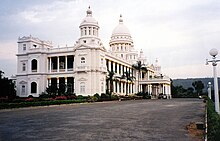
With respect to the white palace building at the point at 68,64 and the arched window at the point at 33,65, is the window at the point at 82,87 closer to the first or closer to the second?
the white palace building at the point at 68,64

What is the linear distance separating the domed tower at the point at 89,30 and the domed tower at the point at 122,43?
22.5 meters

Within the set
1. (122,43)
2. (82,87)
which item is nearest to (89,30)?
(82,87)

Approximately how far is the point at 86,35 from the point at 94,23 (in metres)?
3.24

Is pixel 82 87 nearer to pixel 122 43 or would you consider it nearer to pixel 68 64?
pixel 68 64

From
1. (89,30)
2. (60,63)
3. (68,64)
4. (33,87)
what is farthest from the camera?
(60,63)

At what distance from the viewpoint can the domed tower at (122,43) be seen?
8056 centimetres

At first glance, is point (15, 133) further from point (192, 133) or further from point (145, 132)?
point (192, 133)

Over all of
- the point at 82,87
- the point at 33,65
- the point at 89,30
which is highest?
the point at 89,30

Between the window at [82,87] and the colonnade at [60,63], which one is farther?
the colonnade at [60,63]

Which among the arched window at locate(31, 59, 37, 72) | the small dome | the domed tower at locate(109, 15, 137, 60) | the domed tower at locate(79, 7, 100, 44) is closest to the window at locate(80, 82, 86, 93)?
the domed tower at locate(79, 7, 100, 44)

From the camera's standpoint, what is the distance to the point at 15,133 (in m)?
10.9

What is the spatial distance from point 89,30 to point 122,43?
2465cm

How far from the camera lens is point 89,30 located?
57.8 metres

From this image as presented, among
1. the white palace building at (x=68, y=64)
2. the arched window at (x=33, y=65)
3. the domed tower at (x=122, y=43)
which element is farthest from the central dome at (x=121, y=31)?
the arched window at (x=33, y=65)
